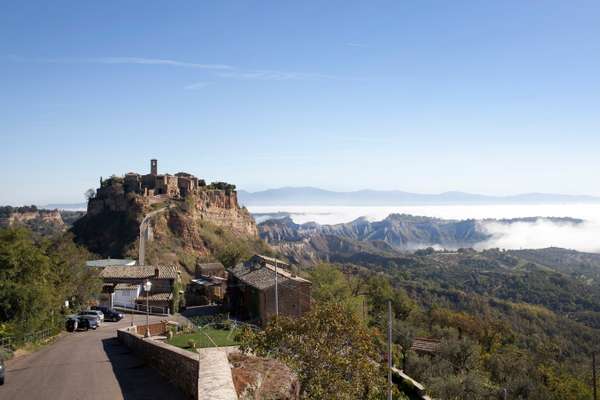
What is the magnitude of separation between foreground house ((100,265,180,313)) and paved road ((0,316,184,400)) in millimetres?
23692

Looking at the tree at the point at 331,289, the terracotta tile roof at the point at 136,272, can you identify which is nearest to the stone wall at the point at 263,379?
the tree at the point at 331,289

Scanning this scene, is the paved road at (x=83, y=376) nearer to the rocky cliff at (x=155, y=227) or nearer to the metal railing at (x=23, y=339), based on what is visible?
the metal railing at (x=23, y=339)

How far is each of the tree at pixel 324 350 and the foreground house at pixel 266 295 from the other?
1940cm

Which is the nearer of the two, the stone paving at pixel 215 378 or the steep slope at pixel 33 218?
the stone paving at pixel 215 378

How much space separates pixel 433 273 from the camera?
199m

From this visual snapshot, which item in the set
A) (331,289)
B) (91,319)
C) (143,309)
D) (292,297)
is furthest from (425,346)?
(91,319)

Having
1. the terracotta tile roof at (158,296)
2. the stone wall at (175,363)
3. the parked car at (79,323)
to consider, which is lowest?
the terracotta tile roof at (158,296)

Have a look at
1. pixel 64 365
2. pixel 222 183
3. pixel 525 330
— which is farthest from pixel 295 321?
pixel 222 183

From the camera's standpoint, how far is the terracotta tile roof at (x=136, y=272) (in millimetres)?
52469

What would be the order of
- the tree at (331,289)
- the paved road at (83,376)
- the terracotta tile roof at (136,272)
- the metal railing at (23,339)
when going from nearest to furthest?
the paved road at (83,376)
the metal railing at (23,339)
the tree at (331,289)
the terracotta tile roof at (136,272)

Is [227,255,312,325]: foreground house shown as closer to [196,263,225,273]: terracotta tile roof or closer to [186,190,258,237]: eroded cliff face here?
[196,263,225,273]: terracotta tile roof

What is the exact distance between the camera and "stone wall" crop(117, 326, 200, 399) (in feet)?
43.7

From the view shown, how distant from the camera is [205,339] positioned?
1066 inches

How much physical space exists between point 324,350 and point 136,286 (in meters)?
40.3
